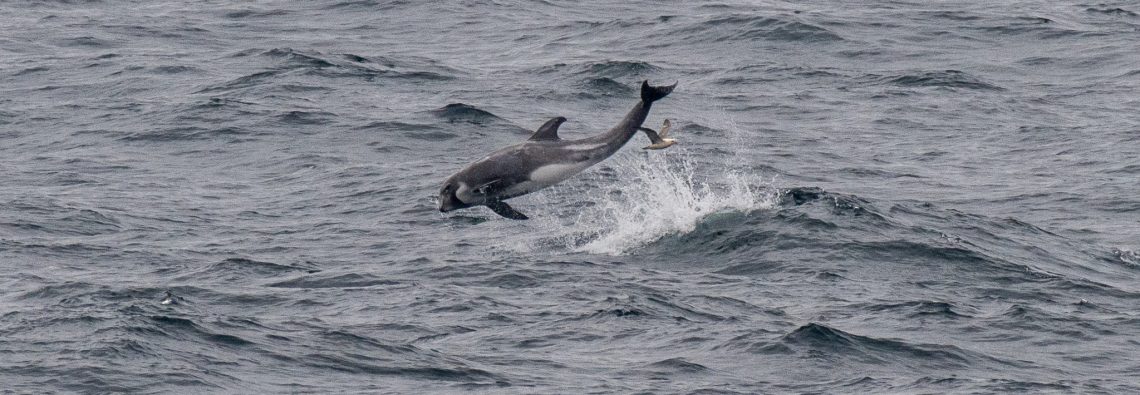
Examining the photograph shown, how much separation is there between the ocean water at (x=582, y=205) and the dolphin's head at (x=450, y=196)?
1.26 m

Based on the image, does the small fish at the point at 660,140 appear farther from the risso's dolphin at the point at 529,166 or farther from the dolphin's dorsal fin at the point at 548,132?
the dolphin's dorsal fin at the point at 548,132

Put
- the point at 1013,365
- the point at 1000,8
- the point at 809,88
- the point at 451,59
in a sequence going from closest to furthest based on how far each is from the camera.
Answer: the point at 1013,365, the point at 809,88, the point at 451,59, the point at 1000,8

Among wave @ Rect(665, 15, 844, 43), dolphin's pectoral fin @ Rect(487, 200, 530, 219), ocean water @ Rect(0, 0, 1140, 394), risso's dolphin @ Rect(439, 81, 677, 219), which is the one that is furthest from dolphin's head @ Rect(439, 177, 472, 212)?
wave @ Rect(665, 15, 844, 43)

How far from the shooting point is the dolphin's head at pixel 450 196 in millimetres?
21383

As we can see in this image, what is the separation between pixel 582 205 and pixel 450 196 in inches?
263

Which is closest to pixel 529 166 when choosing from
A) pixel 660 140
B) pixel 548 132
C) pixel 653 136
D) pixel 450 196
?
pixel 548 132

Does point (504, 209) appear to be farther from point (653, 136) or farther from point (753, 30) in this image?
point (753, 30)

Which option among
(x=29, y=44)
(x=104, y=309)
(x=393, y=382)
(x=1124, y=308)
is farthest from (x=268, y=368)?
(x=29, y=44)

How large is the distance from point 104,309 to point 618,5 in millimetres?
27493

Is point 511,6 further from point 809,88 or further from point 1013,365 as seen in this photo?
point 1013,365

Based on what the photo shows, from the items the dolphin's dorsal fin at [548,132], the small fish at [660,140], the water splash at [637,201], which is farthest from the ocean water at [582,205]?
the small fish at [660,140]

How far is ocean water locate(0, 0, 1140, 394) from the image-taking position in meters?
20.2

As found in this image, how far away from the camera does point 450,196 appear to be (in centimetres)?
2150

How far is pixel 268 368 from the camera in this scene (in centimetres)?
1964
